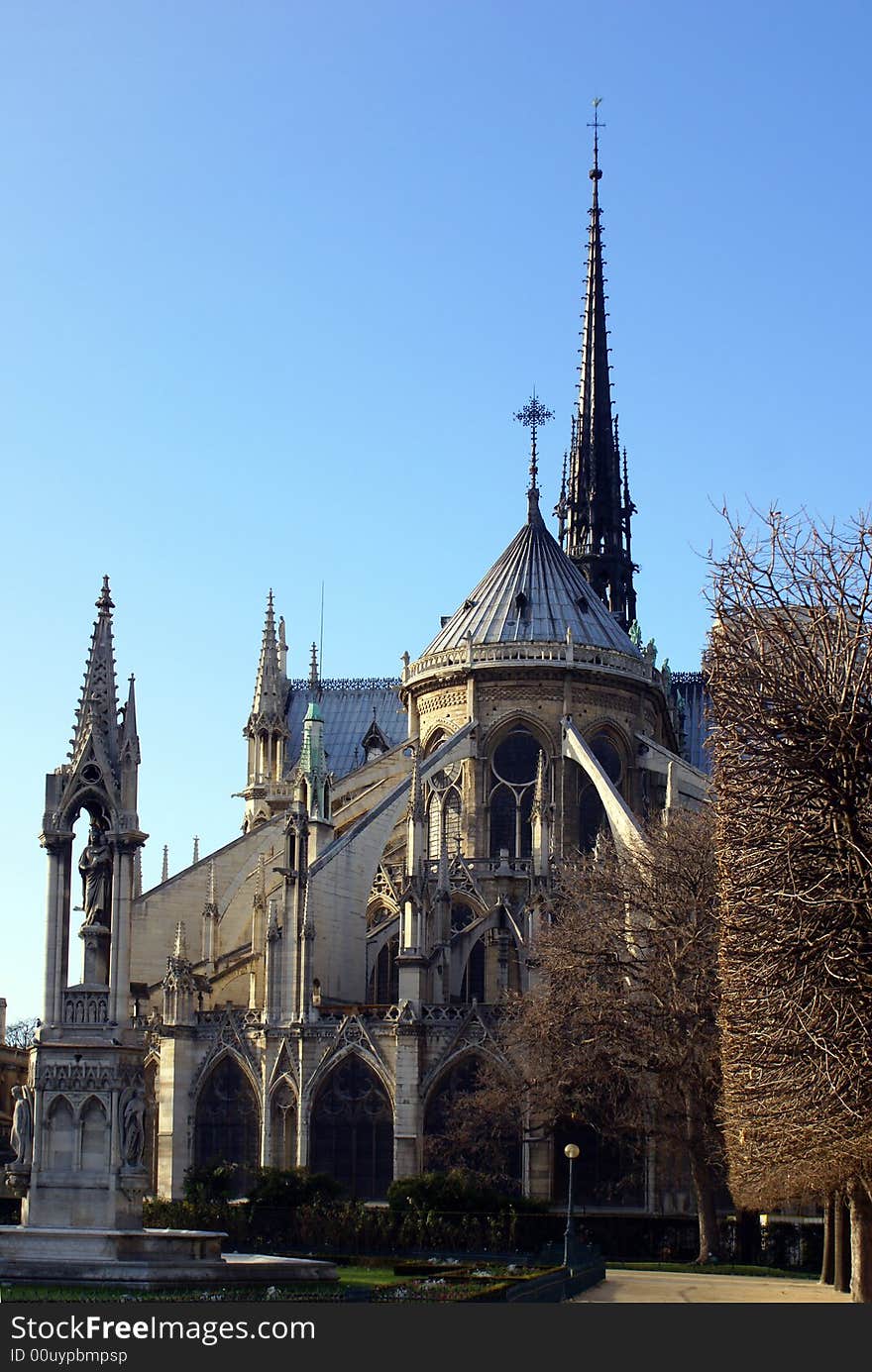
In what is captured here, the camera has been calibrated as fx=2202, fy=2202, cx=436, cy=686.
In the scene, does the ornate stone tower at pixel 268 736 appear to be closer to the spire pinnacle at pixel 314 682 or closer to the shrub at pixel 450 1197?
the spire pinnacle at pixel 314 682

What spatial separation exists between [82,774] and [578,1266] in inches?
556

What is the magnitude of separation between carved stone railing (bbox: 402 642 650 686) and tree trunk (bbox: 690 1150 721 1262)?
95.5ft

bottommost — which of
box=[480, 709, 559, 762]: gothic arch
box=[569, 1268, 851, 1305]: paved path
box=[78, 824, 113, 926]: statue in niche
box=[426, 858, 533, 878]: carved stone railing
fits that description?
box=[569, 1268, 851, 1305]: paved path

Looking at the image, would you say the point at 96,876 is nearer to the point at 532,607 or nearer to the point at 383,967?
the point at 383,967

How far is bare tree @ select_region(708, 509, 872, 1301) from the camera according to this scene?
26.3 meters

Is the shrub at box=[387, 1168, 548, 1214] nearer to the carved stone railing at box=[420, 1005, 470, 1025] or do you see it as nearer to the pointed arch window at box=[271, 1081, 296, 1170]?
the carved stone railing at box=[420, 1005, 470, 1025]

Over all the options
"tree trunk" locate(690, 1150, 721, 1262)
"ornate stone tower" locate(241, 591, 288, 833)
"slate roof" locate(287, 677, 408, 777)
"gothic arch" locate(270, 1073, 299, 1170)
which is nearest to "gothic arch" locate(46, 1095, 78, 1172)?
"tree trunk" locate(690, 1150, 721, 1262)

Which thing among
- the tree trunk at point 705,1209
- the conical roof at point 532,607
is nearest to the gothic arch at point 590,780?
the conical roof at point 532,607

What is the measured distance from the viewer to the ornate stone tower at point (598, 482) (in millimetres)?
113875

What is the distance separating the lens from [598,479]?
115250 mm

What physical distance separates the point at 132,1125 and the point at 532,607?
165 ft

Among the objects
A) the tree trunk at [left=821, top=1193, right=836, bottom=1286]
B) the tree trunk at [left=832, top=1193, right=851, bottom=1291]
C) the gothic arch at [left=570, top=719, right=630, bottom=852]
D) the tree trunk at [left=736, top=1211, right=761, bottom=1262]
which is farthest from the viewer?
the gothic arch at [left=570, top=719, right=630, bottom=852]

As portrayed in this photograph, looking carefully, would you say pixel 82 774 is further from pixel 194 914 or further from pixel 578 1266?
pixel 194 914

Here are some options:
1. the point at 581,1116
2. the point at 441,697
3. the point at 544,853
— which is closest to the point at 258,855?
the point at 441,697
